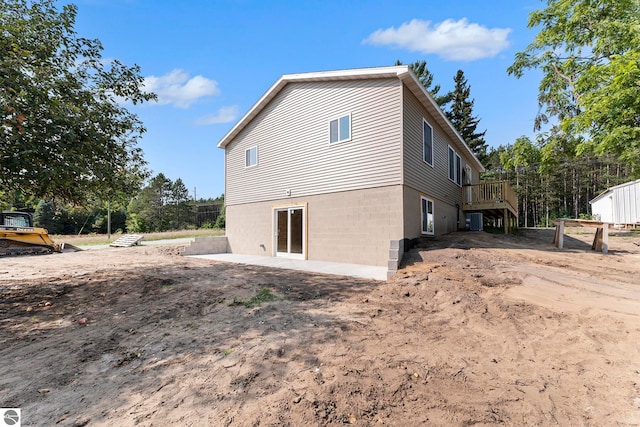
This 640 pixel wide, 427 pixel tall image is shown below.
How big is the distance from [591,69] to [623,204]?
1565 centimetres

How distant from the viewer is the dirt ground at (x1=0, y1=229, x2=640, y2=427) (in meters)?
2.32

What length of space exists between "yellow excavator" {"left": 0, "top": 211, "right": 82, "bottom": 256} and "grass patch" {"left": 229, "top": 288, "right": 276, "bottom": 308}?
15.7 metres

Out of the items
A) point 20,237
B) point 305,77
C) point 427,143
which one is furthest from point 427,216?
point 20,237

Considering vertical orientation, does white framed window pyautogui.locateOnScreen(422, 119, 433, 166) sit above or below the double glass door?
above

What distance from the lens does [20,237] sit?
14258 millimetres

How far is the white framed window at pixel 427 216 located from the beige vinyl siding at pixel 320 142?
217cm

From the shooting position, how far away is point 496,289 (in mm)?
5367

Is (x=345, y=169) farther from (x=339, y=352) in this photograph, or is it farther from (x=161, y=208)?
(x=161, y=208)

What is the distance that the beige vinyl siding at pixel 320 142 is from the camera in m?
8.93

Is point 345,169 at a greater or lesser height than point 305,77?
lesser

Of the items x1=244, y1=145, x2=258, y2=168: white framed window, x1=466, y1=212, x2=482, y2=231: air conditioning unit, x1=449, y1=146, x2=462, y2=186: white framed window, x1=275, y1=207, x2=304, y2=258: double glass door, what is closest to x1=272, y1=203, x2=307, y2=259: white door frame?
x1=275, y1=207, x2=304, y2=258: double glass door

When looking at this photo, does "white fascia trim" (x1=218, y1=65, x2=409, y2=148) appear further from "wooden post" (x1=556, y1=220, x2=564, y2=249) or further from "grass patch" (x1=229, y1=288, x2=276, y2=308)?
"wooden post" (x1=556, y1=220, x2=564, y2=249)

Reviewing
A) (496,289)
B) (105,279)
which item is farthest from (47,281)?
(496,289)

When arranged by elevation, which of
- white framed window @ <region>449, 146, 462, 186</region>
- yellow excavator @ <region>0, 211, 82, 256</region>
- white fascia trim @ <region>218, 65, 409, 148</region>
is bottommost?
yellow excavator @ <region>0, 211, 82, 256</region>
